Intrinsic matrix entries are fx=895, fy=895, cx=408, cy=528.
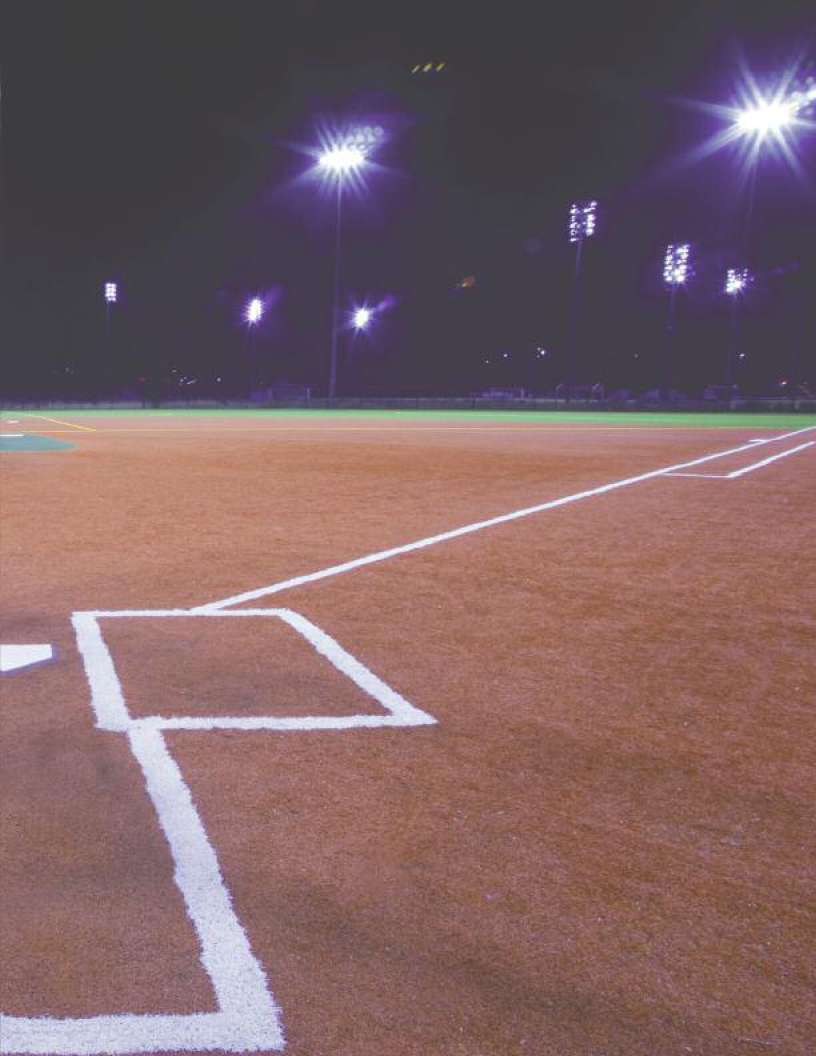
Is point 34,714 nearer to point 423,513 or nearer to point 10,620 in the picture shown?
point 10,620

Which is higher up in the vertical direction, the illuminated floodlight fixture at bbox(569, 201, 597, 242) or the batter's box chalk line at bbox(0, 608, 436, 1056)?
the illuminated floodlight fixture at bbox(569, 201, 597, 242)

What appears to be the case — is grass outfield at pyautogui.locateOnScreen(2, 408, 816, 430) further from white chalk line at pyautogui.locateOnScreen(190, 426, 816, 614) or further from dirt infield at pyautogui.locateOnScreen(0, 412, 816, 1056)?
dirt infield at pyautogui.locateOnScreen(0, 412, 816, 1056)

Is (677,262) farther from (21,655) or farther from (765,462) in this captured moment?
(21,655)

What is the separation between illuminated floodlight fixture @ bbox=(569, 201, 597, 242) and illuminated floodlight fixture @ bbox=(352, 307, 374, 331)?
31.5m

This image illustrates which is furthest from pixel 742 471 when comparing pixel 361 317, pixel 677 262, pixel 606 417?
pixel 361 317

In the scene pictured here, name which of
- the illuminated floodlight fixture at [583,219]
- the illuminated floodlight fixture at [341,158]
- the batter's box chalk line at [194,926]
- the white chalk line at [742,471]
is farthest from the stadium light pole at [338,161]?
the batter's box chalk line at [194,926]

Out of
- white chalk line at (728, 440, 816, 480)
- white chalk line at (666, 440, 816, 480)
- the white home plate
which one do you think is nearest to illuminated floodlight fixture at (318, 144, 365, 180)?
white chalk line at (728, 440, 816, 480)

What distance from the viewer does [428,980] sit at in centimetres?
197

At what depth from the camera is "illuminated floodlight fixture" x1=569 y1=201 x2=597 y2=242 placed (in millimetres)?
50625

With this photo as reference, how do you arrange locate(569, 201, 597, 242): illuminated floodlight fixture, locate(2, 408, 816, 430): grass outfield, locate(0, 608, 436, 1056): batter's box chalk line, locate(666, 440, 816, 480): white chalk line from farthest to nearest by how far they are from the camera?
locate(569, 201, 597, 242): illuminated floodlight fixture, locate(2, 408, 816, 430): grass outfield, locate(666, 440, 816, 480): white chalk line, locate(0, 608, 436, 1056): batter's box chalk line

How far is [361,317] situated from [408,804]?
79971 mm

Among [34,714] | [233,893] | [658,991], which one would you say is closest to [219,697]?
[34,714]

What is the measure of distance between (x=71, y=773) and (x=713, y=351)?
9909 cm

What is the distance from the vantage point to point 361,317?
80188mm
